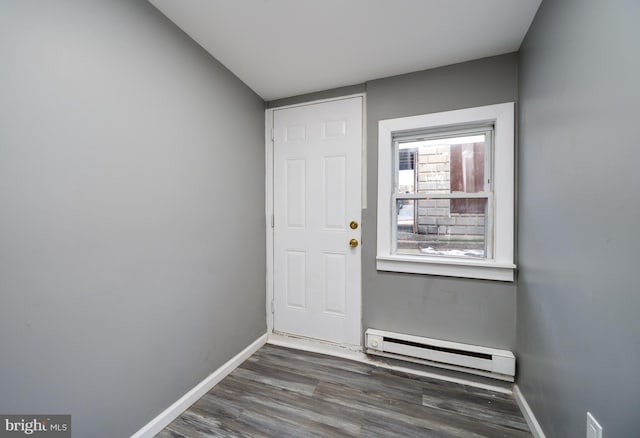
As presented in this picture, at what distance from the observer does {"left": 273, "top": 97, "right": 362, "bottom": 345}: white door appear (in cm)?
209

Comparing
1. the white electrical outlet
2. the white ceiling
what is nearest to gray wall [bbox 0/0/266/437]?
the white ceiling

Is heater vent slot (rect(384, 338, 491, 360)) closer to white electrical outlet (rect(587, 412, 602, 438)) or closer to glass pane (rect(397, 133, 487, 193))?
white electrical outlet (rect(587, 412, 602, 438))

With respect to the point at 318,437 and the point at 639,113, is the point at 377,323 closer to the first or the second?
the point at 318,437

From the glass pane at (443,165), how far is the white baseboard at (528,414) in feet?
4.43

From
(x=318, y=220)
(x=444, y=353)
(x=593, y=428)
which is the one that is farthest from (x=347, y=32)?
(x=444, y=353)

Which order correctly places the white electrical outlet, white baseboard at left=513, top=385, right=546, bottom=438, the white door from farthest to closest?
the white door
white baseboard at left=513, top=385, right=546, bottom=438
the white electrical outlet

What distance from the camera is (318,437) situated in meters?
1.32

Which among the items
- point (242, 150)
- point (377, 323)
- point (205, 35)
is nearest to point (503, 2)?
point (205, 35)

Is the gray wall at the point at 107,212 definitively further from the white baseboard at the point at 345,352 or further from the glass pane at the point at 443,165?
the glass pane at the point at 443,165

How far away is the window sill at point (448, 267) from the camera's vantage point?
1676 millimetres

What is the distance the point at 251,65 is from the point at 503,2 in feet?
5.14

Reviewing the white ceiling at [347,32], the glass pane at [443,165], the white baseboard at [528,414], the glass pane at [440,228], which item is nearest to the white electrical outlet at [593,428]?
the white baseboard at [528,414]

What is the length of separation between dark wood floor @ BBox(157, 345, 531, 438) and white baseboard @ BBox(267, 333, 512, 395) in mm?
41

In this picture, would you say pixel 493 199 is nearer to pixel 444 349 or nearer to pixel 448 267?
pixel 448 267
